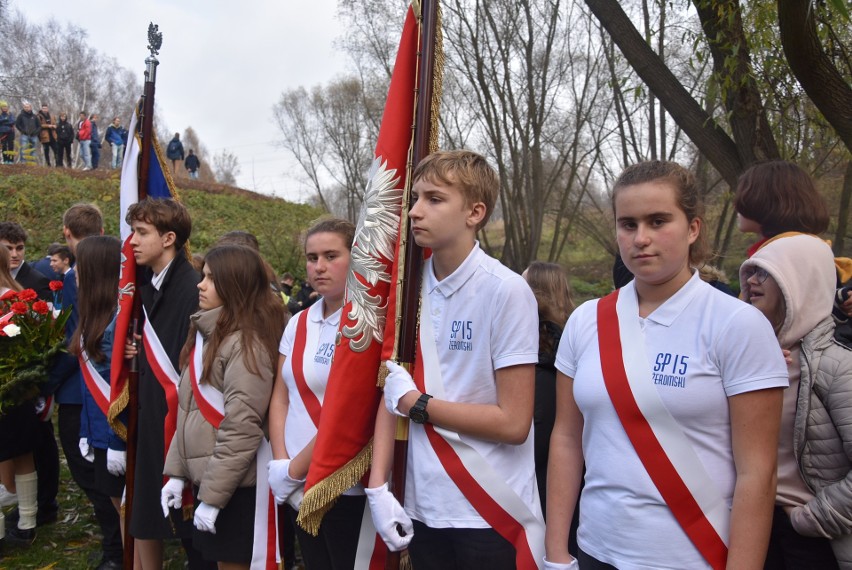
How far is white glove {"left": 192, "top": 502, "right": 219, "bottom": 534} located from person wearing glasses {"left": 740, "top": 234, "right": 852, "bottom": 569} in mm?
2294

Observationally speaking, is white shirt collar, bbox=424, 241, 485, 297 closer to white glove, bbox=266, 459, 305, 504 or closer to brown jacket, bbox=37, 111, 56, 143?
white glove, bbox=266, 459, 305, 504

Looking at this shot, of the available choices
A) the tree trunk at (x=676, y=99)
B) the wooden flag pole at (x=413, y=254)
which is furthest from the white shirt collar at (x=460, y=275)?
the tree trunk at (x=676, y=99)

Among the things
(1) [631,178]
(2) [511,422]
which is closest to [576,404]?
(2) [511,422]

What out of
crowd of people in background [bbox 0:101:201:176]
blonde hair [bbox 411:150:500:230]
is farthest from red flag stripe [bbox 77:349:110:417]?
crowd of people in background [bbox 0:101:201:176]

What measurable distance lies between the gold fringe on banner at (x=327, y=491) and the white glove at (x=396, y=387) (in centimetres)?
37

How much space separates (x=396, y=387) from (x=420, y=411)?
0.12m

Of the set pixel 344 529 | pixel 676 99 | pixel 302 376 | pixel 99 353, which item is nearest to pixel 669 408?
pixel 344 529

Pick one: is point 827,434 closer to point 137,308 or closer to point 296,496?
point 296,496

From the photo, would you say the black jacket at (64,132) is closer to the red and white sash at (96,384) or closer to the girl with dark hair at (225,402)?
the red and white sash at (96,384)

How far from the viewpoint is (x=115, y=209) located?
69.8ft

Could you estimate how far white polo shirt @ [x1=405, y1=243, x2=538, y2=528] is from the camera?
94.7 inches

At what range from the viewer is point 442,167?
2504 millimetres

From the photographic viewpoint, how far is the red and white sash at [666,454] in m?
1.92

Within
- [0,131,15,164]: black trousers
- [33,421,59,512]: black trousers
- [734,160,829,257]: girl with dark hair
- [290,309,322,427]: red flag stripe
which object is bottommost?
[33,421,59,512]: black trousers
